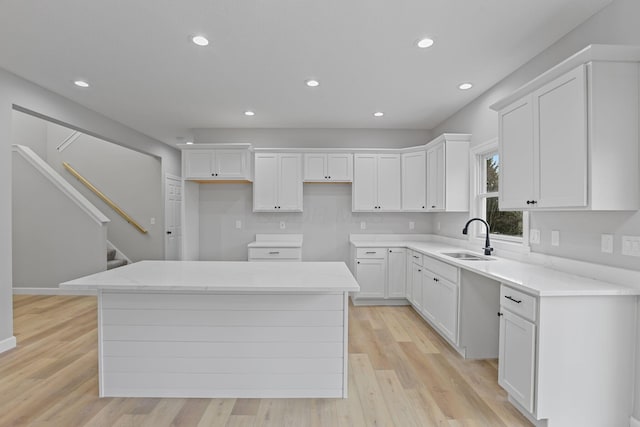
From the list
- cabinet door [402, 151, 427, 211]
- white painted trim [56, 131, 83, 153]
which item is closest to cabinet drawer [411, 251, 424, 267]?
cabinet door [402, 151, 427, 211]

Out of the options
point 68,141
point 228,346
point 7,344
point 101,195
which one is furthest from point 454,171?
point 68,141

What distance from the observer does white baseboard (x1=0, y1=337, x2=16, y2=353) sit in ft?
9.36

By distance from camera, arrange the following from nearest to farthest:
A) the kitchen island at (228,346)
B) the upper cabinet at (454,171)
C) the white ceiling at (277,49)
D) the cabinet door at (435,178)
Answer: the white ceiling at (277,49)
the kitchen island at (228,346)
the upper cabinet at (454,171)
the cabinet door at (435,178)

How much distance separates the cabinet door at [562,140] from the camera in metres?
1.78

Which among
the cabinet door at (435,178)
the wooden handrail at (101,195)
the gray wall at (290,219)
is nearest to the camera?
the cabinet door at (435,178)

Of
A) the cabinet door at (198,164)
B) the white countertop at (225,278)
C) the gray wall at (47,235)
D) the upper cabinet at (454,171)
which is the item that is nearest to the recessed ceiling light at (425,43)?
the upper cabinet at (454,171)

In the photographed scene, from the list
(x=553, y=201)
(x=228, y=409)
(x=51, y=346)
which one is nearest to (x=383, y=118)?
(x=553, y=201)

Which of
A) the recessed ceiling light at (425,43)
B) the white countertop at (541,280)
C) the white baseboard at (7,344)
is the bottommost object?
the white baseboard at (7,344)

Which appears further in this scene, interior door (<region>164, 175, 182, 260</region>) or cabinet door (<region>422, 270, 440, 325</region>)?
interior door (<region>164, 175, 182, 260</region>)

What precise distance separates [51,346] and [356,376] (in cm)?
300

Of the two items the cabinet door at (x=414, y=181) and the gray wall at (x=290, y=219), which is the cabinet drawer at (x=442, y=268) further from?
the gray wall at (x=290, y=219)

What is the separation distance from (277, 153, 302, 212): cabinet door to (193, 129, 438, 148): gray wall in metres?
0.41

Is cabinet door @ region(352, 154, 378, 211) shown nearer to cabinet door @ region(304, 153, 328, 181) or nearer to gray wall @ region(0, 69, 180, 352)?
cabinet door @ region(304, 153, 328, 181)

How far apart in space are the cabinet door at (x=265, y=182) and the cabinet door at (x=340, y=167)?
0.82 metres
